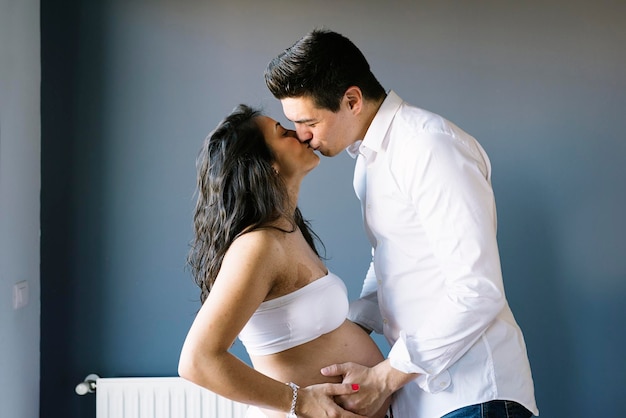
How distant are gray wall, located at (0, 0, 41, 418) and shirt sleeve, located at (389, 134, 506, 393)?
1347mm

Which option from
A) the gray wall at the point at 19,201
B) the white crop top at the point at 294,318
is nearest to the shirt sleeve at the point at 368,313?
the white crop top at the point at 294,318

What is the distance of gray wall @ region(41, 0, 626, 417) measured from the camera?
2.25m

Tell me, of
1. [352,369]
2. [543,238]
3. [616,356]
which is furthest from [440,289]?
[616,356]

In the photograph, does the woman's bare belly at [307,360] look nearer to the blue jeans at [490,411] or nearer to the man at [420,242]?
the man at [420,242]

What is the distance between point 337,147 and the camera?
61.1 inches

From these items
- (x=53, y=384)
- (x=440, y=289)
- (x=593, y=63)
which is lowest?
(x=53, y=384)

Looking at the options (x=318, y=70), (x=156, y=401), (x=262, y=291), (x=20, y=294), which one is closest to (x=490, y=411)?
(x=262, y=291)

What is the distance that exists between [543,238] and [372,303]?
0.85m

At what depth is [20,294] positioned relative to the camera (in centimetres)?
216

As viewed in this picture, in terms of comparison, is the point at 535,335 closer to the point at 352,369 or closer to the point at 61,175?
the point at 352,369

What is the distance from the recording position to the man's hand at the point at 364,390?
1.41m

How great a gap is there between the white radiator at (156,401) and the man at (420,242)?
34.8 inches

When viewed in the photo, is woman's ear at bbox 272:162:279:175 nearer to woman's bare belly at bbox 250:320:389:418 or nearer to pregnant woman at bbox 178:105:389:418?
pregnant woman at bbox 178:105:389:418

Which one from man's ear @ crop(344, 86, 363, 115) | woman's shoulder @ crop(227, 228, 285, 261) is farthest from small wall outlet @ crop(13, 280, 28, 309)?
man's ear @ crop(344, 86, 363, 115)
